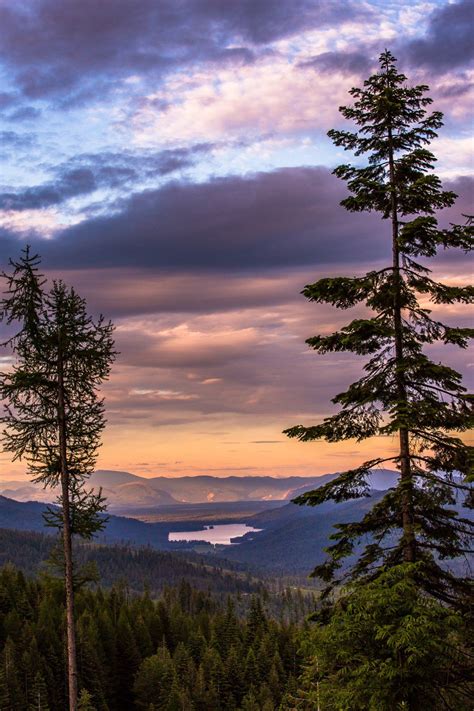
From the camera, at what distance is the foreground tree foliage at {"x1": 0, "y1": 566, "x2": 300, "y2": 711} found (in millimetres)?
84188

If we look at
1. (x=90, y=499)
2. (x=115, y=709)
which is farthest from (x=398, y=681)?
(x=115, y=709)

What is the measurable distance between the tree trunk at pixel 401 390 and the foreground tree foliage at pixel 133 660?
60.6 m

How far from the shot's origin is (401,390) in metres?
18.4

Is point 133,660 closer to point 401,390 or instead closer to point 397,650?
point 397,650

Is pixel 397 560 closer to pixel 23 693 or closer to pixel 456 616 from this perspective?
pixel 456 616

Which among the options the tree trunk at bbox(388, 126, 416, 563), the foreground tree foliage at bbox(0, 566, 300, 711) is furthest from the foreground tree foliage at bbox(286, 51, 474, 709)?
the foreground tree foliage at bbox(0, 566, 300, 711)

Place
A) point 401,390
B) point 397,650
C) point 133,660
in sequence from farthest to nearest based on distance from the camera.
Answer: point 133,660 < point 401,390 < point 397,650

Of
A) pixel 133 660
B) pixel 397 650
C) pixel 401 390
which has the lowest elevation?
pixel 133 660

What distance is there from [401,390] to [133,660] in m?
94.3

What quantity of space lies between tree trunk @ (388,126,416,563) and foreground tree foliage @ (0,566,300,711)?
60572 millimetres

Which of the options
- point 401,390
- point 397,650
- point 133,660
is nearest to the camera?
point 397,650

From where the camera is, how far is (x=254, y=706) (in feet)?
295

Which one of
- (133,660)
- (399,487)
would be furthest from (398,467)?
(133,660)

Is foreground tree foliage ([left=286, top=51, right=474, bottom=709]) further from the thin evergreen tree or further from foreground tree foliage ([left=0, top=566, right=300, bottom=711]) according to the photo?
foreground tree foliage ([left=0, top=566, right=300, bottom=711])
